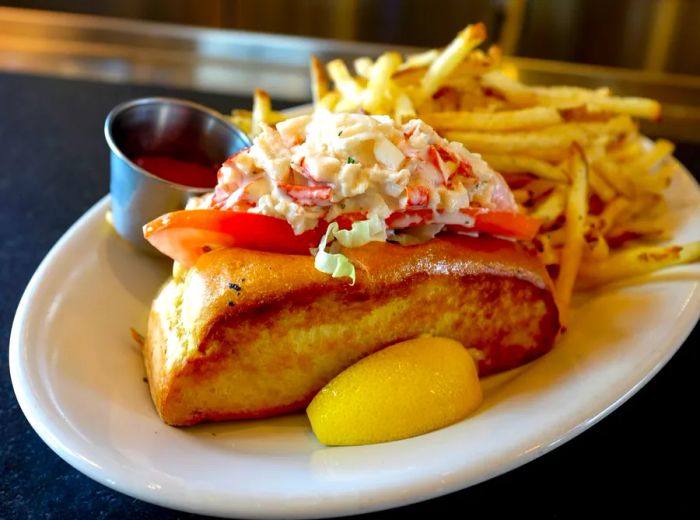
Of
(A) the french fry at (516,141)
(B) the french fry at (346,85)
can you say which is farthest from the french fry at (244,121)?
(A) the french fry at (516,141)

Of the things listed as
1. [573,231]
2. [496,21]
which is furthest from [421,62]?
[496,21]

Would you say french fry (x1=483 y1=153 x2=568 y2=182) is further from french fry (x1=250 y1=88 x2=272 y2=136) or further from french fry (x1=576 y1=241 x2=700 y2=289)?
french fry (x1=250 y1=88 x2=272 y2=136)

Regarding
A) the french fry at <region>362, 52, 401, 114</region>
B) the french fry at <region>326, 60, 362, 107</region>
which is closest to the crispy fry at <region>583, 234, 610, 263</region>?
the french fry at <region>362, 52, 401, 114</region>

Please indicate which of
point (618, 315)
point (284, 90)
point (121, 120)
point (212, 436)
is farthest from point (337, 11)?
point (212, 436)

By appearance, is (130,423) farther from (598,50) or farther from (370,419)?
(598,50)

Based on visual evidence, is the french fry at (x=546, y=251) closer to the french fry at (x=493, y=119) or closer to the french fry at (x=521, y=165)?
the french fry at (x=521, y=165)

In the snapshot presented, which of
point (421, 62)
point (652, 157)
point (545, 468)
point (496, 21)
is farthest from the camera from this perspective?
point (496, 21)

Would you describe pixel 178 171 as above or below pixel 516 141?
below

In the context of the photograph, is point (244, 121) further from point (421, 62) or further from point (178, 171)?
point (421, 62)
